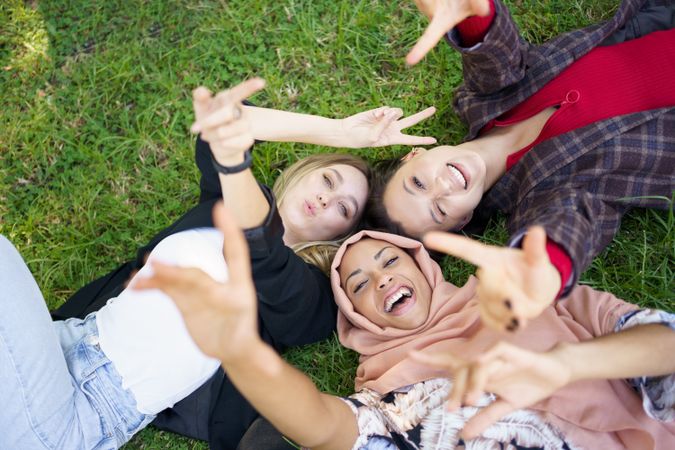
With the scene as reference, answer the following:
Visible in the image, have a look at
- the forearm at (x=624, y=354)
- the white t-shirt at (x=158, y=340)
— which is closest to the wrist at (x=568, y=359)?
the forearm at (x=624, y=354)

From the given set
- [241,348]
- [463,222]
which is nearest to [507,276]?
[241,348]

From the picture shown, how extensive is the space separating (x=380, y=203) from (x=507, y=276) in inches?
56.7

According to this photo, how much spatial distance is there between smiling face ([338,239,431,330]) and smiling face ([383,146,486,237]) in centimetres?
19

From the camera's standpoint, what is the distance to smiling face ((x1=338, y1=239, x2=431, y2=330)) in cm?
271

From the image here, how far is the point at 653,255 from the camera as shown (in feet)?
10.2

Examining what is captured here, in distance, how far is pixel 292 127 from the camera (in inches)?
120

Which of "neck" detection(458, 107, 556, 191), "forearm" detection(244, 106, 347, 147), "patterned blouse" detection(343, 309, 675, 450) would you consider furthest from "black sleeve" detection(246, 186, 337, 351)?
"neck" detection(458, 107, 556, 191)

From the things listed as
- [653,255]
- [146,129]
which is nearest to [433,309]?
[653,255]

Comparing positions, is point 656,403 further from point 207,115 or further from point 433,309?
point 207,115

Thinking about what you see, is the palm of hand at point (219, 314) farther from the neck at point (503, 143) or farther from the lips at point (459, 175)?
the neck at point (503, 143)

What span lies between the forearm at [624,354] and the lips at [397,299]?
2.89 feet

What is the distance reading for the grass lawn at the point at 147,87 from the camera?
140 inches

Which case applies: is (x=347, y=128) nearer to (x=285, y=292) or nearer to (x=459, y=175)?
(x=459, y=175)

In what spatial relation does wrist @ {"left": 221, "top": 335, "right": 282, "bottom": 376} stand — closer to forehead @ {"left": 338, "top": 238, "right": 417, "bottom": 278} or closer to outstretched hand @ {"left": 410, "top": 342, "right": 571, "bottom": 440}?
outstretched hand @ {"left": 410, "top": 342, "right": 571, "bottom": 440}
